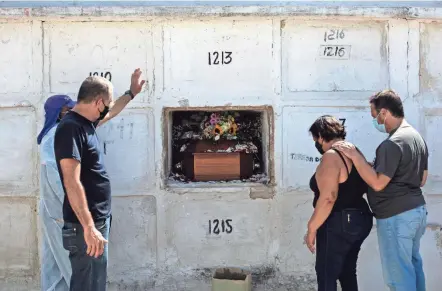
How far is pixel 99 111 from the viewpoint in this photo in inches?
147

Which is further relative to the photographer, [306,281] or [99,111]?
[306,281]

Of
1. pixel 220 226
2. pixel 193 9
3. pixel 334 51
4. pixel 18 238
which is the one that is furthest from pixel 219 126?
pixel 18 238

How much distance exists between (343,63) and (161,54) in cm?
145

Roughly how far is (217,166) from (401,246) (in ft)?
5.61

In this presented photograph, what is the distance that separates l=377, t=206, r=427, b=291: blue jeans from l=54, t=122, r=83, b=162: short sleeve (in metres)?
1.97

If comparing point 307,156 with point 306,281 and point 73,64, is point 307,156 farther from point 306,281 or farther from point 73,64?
point 73,64

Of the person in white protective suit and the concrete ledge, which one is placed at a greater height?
the concrete ledge

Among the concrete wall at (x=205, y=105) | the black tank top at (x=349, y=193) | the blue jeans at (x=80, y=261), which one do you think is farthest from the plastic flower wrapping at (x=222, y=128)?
the blue jeans at (x=80, y=261)

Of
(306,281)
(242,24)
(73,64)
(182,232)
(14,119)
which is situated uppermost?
(242,24)

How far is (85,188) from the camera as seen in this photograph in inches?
143

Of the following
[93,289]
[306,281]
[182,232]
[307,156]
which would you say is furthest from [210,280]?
[93,289]

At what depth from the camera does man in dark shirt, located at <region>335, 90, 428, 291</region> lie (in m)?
3.90

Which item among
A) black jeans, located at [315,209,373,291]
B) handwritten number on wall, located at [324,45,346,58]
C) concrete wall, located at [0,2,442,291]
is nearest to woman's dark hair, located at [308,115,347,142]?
black jeans, located at [315,209,373,291]

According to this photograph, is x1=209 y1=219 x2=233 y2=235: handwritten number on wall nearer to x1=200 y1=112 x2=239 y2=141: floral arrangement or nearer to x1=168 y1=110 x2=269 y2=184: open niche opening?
x1=168 y1=110 x2=269 y2=184: open niche opening
